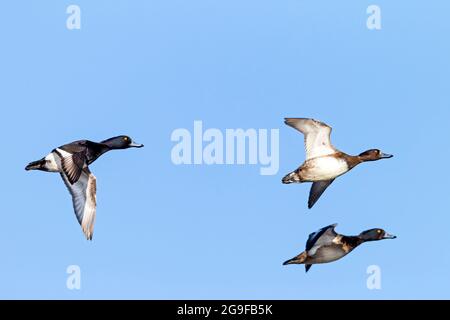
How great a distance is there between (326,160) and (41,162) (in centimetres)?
461

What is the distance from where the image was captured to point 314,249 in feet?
Result: 68.6

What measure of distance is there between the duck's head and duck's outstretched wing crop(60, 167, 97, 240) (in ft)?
14.6

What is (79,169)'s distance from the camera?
20953mm

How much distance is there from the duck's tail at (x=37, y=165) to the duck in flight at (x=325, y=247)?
13.8 feet

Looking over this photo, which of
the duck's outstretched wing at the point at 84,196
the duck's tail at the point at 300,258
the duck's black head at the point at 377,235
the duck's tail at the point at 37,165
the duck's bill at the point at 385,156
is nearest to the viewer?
the duck's tail at the point at 300,258

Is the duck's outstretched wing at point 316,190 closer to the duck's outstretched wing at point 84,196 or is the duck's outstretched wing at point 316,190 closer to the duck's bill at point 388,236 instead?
the duck's bill at point 388,236

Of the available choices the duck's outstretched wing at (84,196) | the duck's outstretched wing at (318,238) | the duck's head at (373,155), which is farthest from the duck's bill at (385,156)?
the duck's outstretched wing at (84,196)

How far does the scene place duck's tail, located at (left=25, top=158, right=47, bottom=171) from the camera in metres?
21.2

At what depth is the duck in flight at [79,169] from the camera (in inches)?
826

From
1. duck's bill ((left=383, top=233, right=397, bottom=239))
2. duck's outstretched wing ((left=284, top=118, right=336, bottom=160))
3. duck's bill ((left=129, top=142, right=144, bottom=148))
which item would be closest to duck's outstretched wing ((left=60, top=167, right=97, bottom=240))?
duck's bill ((left=129, top=142, right=144, bottom=148))

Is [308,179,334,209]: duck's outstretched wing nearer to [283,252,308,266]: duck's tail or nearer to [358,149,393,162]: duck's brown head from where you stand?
[358,149,393,162]: duck's brown head

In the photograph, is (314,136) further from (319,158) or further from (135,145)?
(135,145)
